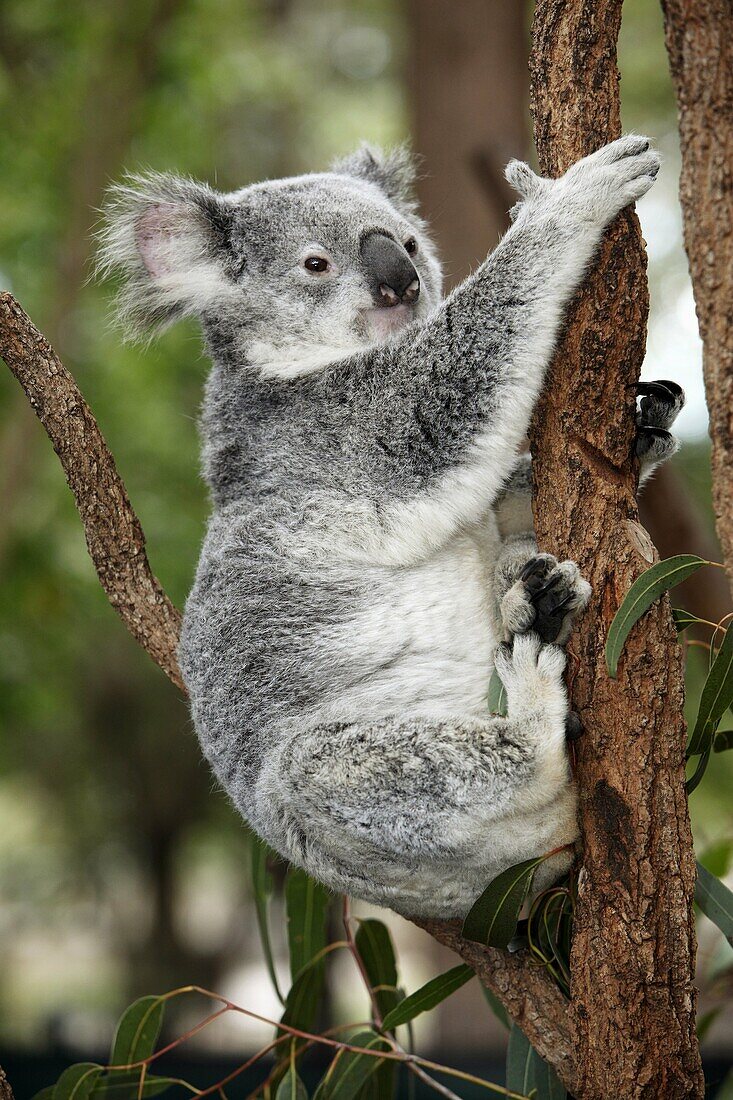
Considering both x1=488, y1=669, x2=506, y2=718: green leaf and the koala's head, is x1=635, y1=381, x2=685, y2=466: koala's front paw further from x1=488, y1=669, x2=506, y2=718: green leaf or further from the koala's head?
the koala's head

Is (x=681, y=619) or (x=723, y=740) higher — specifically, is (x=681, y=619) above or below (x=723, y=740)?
above

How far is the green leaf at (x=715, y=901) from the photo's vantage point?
7.07 feet

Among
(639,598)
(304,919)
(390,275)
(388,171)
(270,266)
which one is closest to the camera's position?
(639,598)

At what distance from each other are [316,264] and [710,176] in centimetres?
129

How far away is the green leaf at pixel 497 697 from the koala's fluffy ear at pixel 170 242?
1231mm

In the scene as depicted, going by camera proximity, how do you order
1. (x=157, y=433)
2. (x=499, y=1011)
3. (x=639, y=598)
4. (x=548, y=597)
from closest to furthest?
(x=639, y=598) → (x=548, y=597) → (x=499, y=1011) → (x=157, y=433)

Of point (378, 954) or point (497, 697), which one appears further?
point (378, 954)

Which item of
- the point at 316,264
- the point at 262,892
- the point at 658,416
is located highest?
the point at 316,264

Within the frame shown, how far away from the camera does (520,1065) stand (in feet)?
7.74

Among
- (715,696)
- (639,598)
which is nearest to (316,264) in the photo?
(639,598)

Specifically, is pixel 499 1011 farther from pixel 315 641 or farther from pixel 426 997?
pixel 315 641

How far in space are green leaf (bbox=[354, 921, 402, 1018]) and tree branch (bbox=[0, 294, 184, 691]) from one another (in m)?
0.85

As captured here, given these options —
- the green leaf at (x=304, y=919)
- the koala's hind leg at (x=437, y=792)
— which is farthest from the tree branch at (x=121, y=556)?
the green leaf at (x=304, y=919)

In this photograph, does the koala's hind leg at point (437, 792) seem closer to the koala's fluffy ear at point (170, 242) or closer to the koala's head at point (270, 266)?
the koala's head at point (270, 266)
